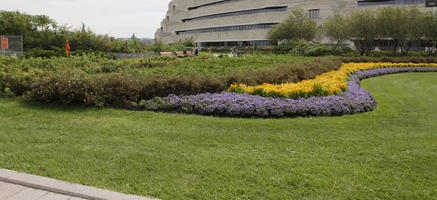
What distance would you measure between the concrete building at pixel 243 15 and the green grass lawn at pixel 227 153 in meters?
50.3

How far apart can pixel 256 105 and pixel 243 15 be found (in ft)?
190

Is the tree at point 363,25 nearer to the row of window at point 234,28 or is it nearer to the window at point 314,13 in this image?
the window at point 314,13

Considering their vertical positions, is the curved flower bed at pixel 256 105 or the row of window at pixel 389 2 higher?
the row of window at pixel 389 2

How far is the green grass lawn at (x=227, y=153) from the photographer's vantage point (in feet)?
13.2

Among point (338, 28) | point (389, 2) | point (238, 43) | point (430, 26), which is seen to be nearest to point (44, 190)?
point (430, 26)

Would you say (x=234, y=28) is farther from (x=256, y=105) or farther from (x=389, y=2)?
(x=256, y=105)

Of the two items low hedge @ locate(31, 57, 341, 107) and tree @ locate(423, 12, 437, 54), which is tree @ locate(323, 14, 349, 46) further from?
low hedge @ locate(31, 57, 341, 107)

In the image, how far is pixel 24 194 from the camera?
385cm

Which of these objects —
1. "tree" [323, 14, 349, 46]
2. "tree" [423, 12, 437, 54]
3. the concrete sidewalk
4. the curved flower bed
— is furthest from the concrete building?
the concrete sidewalk

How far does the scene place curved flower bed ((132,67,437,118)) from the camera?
25.3 ft

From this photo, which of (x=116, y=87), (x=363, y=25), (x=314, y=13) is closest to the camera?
(x=116, y=87)

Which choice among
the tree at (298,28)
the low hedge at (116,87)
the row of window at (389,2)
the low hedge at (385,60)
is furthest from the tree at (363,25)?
the low hedge at (116,87)

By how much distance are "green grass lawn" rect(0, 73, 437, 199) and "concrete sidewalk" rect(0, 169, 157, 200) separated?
15 centimetres

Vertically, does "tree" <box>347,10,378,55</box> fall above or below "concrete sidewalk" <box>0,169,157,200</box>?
above
